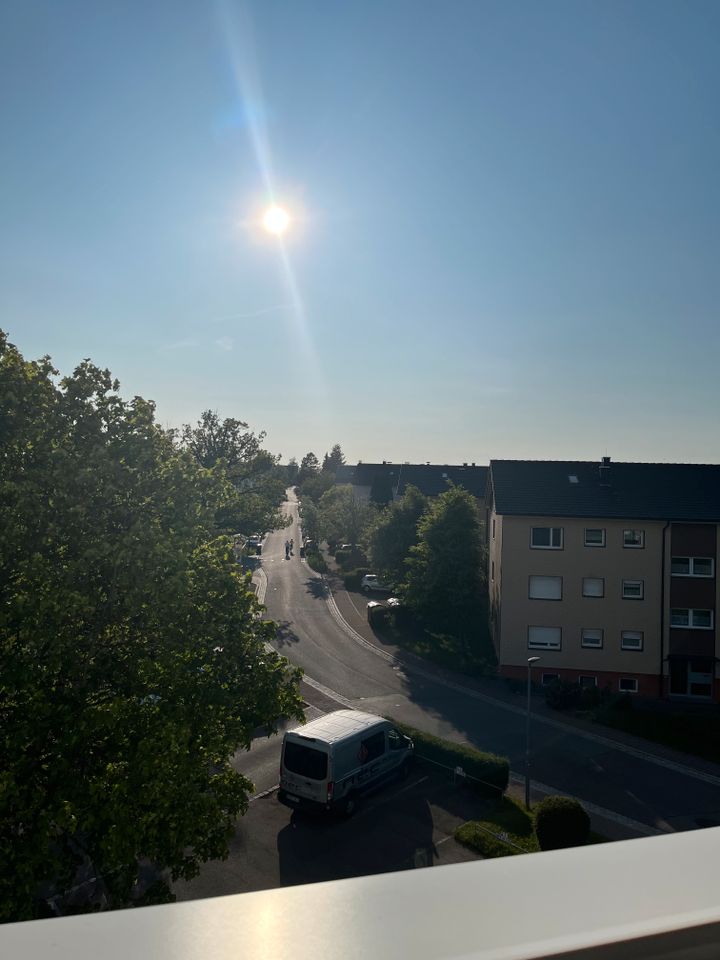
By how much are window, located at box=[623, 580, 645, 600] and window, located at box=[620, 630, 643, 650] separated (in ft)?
5.08

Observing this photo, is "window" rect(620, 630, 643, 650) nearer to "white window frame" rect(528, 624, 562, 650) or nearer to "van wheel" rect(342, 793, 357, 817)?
"white window frame" rect(528, 624, 562, 650)

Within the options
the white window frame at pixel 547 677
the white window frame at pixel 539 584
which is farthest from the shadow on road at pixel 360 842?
the white window frame at pixel 539 584

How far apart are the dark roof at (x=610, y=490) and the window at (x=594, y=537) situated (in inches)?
30.5

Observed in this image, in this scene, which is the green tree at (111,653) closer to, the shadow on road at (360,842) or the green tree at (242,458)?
the shadow on road at (360,842)

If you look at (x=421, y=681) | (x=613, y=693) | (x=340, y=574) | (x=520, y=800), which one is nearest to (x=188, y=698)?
(x=520, y=800)

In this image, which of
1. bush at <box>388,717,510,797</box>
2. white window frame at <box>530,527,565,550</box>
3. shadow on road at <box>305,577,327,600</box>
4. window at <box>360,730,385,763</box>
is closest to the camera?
window at <box>360,730,385,763</box>

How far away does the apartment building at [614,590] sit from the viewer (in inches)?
1192

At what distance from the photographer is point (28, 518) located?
8867mm

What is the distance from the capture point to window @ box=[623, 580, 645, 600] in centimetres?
3045

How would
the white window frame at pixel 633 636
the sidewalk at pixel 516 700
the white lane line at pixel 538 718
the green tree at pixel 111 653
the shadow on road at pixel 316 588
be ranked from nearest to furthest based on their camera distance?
the green tree at pixel 111 653, the white lane line at pixel 538 718, the sidewalk at pixel 516 700, the white window frame at pixel 633 636, the shadow on road at pixel 316 588

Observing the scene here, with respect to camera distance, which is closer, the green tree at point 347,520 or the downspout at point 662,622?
the downspout at point 662,622

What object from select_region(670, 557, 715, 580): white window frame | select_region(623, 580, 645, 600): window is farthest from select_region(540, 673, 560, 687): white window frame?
select_region(670, 557, 715, 580): white window frame

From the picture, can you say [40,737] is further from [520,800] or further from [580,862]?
[520,800]

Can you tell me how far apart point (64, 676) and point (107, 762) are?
4.15 ft
